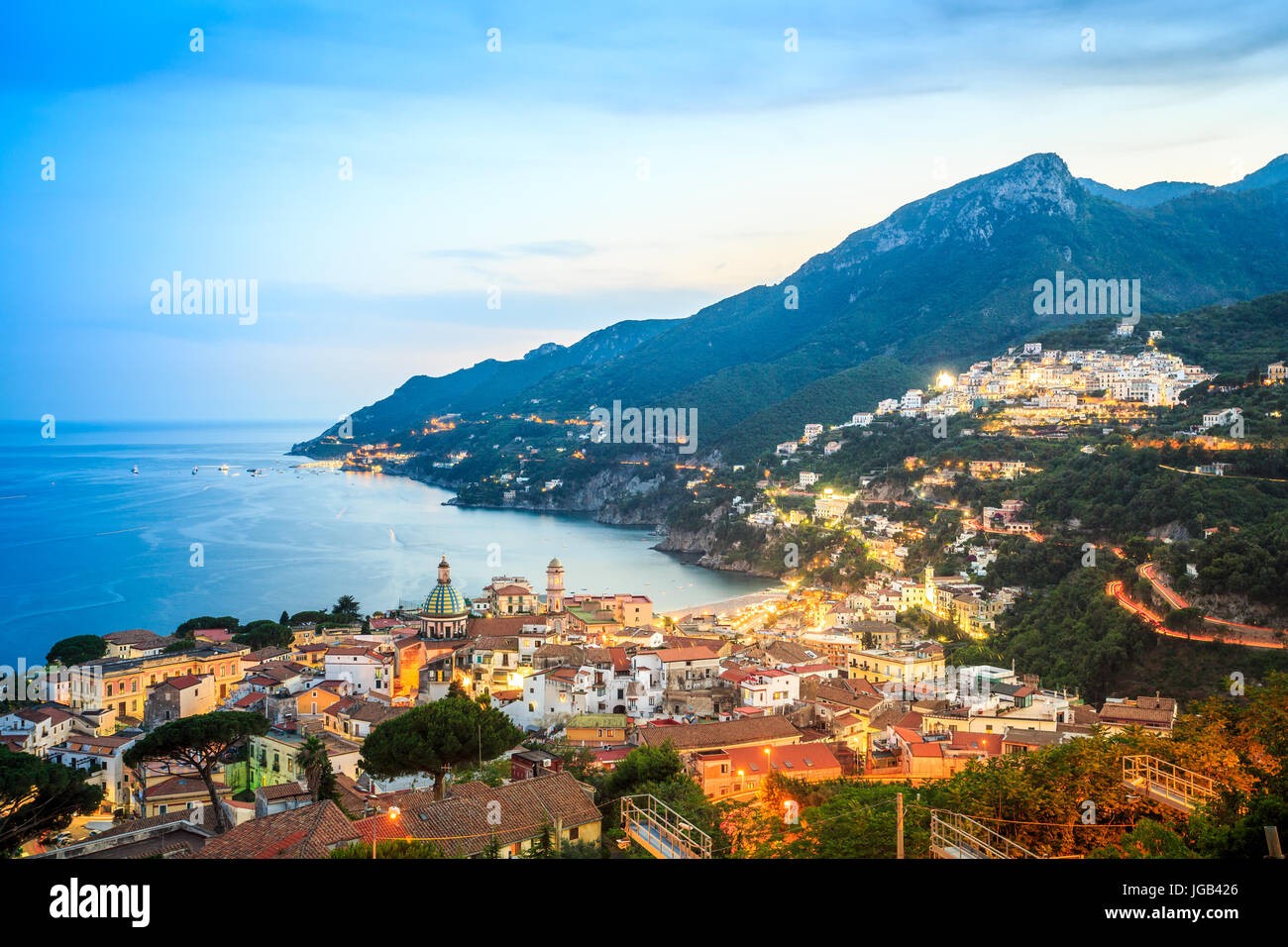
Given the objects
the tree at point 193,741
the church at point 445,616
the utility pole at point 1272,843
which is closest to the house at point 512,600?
the church at point 445,616

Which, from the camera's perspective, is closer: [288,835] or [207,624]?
[288,835]

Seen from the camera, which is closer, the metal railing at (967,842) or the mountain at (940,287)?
the metal railing at (967,842)

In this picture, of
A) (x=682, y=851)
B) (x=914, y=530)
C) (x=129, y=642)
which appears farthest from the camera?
(x=914, y=530)

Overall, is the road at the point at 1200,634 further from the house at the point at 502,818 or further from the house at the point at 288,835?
the house at the point at 288,835

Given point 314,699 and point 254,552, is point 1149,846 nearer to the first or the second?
point 314,699

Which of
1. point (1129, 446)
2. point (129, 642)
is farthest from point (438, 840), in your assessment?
point (1129, 446)

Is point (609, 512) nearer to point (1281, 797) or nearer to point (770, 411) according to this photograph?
point (770, 411)

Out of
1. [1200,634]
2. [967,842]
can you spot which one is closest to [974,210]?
[1200,634]
